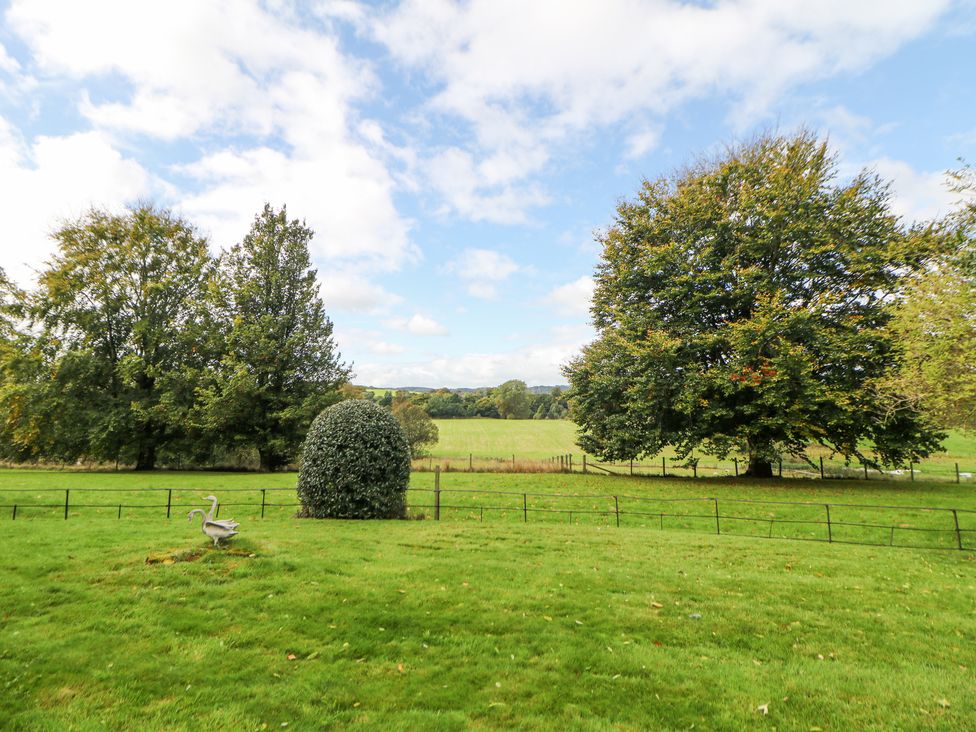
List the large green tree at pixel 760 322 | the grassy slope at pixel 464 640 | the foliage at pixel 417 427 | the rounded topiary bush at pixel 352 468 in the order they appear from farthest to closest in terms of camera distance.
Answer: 1. the foliage at pixel 417 427
2. the large green tree at pixel 760 322
3. the rounded topiary bush at pixel 352 468
4. the grassy slope at pixel 464 640

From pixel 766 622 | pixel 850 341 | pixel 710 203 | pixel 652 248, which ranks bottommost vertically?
pixel 766 622

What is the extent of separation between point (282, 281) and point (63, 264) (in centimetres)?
1193

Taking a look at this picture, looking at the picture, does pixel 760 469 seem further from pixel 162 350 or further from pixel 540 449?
pixel 162 350

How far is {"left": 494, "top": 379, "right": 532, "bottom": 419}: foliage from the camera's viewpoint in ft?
281

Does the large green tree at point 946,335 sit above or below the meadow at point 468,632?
above

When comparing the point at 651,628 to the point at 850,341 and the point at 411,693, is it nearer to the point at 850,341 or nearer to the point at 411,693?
the point at 411,693

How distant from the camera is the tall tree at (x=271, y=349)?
27797mm

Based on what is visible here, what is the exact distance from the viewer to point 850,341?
62.1ft

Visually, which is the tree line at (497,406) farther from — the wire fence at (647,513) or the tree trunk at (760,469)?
the wire fence at (647,513)

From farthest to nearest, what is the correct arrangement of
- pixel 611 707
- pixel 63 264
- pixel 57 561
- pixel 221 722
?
pixel 63 264 → pixel 57 561 → pixel 611 707 → pixel 221 722

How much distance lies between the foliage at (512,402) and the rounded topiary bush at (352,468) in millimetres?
72425

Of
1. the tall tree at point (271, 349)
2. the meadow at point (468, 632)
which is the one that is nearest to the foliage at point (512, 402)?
the tall tree at point (271, 349)

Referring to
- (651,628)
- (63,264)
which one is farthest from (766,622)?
(63,264)

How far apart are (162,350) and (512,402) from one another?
Answer: 62.3 meters
